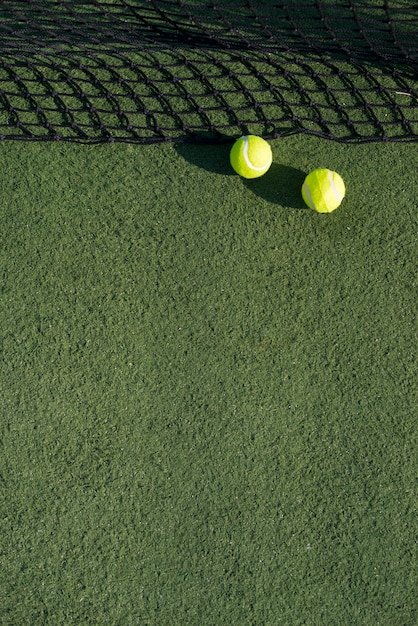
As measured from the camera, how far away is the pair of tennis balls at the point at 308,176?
101 inches

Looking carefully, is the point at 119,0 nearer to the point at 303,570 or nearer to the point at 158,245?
the point at 158,245

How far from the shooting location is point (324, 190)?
8.38ft

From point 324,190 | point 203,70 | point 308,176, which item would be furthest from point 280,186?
point 203,70

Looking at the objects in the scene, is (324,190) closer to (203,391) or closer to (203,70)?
(203,70)

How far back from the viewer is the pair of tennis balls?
8.43 feet

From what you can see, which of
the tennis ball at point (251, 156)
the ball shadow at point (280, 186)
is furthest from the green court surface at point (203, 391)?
the tennis ball at point (251, 156)

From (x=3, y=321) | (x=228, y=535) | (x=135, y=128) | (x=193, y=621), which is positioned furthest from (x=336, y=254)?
(x=193, y=621)

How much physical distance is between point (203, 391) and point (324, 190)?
998 mm

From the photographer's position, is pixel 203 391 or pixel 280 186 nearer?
pixel 203 391

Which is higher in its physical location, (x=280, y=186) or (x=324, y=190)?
(x=324, y=190)

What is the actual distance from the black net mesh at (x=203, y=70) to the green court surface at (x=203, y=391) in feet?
0.47

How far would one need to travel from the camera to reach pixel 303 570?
258cm

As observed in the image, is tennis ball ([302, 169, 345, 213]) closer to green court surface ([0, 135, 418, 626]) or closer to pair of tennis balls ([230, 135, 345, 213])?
pair of tennis balls ([230, 135, 345, 213])

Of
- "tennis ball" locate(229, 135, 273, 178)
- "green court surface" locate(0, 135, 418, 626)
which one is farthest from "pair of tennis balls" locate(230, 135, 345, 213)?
"green court surface" locate(0, 135, 418, 626)
